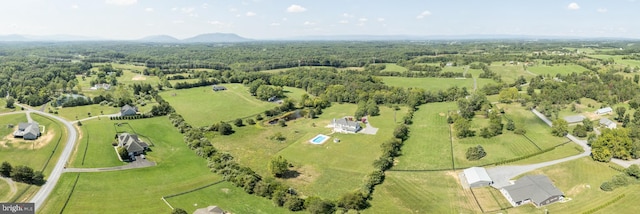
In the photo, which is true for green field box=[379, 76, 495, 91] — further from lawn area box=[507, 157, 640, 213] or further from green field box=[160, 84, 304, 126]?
lawn area box=[507, 157, 640, 213]

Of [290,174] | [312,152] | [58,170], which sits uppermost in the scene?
[58,170]

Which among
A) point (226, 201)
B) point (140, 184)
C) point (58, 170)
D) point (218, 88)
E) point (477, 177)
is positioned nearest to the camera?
point (226, 201)

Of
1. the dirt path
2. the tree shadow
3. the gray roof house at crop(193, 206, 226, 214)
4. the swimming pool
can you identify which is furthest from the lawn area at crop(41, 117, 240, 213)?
the swimming pool

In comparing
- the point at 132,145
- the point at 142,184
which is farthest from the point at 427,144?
the point at 132,145

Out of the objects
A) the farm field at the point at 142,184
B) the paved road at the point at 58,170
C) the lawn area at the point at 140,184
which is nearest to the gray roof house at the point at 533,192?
the lawn area at the point at 140,184

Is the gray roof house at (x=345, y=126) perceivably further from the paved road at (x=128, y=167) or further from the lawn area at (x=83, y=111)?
the lawn area at (x=83, y=111)
